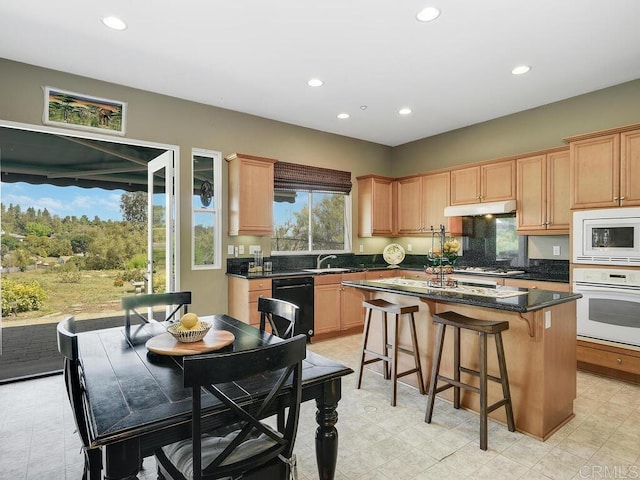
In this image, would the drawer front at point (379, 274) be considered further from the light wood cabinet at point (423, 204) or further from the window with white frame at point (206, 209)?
the window with white frame at point (206, 209)

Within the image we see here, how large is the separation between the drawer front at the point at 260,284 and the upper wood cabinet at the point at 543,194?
10.4ft

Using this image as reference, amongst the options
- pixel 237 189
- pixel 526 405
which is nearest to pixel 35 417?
pixel 237 189

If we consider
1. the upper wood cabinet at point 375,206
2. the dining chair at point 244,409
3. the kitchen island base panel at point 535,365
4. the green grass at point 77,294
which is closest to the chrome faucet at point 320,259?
the upper wood cabinet at point 375,206

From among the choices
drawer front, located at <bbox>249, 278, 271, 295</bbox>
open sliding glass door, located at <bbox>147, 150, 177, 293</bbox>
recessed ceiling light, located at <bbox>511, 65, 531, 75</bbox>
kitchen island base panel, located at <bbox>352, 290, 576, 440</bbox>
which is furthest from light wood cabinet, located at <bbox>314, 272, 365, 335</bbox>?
recessed ceiling light, located at <bbox>511, 65, 531, 75</bbox>

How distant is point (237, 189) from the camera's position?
174 inches

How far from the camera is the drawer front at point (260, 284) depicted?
4.16 metres

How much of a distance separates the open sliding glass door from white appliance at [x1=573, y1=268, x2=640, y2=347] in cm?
431

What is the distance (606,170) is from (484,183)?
146 cm

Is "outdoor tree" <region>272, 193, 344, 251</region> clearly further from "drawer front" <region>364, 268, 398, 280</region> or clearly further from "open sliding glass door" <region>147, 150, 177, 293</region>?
"open sliding glass door" <region>147, 150, 177, 293</region>

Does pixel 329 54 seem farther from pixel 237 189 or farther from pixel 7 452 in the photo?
pixel 7 452

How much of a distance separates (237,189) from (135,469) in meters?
3.54

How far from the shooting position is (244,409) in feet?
4.54

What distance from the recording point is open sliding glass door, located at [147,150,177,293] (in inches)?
165

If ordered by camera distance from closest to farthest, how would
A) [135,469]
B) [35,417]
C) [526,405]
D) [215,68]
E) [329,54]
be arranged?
[135,469], [526,405], [35,417], [329,54], [215,68]
